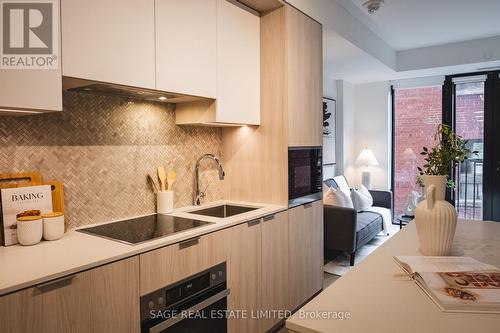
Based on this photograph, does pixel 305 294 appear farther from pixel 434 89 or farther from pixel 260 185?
pixel 434 89

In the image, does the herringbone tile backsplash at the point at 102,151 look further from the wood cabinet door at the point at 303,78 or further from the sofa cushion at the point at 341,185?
the sofa cushion at the point at 341,185

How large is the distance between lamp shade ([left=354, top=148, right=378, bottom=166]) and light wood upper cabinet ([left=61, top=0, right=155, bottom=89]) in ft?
14.3

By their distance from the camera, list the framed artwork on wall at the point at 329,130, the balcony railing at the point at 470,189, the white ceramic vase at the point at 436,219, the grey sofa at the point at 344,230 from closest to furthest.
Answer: the white ceramic vase at the point at 436,219, the grey sofa at the point at 344,230, the framed artwork on wall at the point at 329,130, the balcony railing at the point at 470,189

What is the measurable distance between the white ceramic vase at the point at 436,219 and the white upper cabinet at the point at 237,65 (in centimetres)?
143

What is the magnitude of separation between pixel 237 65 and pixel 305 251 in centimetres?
159

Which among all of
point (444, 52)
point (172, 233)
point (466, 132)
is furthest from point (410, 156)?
point (172, 233)

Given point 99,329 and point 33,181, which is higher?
point 33,181

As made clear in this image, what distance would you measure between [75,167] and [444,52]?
4882 mm

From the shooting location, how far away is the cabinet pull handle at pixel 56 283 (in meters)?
1.22

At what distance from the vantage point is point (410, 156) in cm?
566

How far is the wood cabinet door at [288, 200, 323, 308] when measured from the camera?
2701 mm

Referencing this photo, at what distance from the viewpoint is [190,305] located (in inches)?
71.2

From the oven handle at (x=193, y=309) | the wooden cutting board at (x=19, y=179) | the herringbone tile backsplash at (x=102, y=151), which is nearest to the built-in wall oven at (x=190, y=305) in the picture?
the oven handle at (x=193, y=309)

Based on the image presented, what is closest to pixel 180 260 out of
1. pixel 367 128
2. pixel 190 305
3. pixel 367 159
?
pixel 190 305
